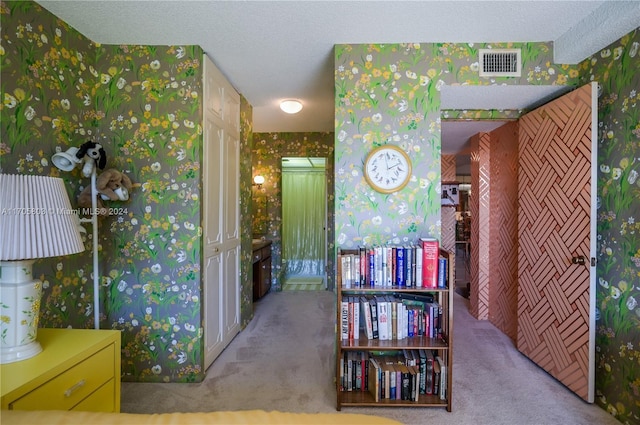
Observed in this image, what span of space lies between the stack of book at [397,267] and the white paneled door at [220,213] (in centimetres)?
120

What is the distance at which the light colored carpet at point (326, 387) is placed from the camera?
204cm

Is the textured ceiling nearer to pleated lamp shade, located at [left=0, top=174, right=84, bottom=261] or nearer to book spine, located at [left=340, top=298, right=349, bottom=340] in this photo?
pleated lamp shade, located at [left=0, top=174, right=84, bottom=261]

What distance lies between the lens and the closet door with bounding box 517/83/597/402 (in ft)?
6.97

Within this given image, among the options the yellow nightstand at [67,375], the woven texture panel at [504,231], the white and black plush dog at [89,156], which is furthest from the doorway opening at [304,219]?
the yellow nightstand at [67,375]

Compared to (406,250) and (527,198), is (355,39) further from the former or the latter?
(527,198)

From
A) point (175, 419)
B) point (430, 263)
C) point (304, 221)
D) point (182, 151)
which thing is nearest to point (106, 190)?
point (182, 151)

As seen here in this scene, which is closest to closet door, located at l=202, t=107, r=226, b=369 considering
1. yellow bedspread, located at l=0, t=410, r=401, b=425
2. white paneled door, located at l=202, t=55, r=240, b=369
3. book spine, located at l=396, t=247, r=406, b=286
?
white paneled door, located at l=202, t=55, r=240, b=369

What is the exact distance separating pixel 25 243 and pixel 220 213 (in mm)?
1648

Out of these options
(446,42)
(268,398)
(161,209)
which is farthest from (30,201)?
(446,42)

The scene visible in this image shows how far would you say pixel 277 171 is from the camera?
17.1 ft

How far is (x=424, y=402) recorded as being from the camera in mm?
2074

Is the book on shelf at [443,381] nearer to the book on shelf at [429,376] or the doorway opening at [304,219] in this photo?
the book on shelf at [429,376]

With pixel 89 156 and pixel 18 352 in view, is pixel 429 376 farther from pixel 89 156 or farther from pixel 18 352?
pixel 89 156

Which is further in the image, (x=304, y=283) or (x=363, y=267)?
(x=304, y=283)
